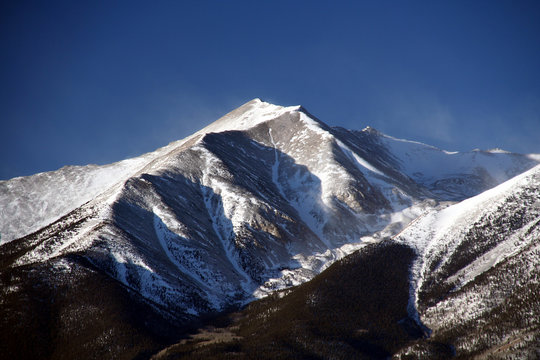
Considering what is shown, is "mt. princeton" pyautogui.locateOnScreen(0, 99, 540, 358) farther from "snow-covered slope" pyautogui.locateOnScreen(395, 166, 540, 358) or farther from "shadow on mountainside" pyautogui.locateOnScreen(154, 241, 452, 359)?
"shadow on mountainside" pyautogui.locateOnScreen(154, 241, 452, 359)

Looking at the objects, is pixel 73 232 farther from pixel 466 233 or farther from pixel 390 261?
pixel 466 233

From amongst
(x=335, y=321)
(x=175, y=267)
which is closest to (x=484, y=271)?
(x=335, y=321)

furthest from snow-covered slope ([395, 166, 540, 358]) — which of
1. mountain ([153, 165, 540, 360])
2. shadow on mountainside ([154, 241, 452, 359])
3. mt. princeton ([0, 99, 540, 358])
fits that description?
→ shadow on mountainside ([154, 241, 452, 359])

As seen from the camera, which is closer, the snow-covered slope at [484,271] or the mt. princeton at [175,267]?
the snow-covered slope at [484,271]

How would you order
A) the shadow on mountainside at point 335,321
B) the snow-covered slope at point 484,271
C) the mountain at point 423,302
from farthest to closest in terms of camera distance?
the shadow on mountainside at point 335,321
the mountain at point 423,302
the snow-covered slope at point 484,271

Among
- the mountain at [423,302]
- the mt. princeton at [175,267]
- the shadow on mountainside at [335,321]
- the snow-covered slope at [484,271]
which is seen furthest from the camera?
the mt. princeton at [175,267]

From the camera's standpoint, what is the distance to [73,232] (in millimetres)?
150250

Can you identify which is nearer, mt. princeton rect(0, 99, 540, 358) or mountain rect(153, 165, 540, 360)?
mountain rect(153, 165, 540, 360)

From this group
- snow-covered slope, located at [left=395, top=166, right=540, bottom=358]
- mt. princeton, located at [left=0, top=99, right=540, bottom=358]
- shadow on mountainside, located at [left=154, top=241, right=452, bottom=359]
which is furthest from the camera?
mt. princeton, located at [left=0, top=99, right=540, bottom=358]

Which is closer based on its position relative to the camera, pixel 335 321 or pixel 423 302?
pixel 335 321

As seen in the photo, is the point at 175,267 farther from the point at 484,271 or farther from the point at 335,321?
the point at 484,271

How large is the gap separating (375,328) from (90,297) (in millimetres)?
70129

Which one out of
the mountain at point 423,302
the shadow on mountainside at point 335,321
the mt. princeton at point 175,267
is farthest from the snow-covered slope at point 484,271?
the shadow on mountainside at point 335,321

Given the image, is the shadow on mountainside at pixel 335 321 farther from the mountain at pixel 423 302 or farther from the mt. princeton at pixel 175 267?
the mt. princeton at pixel 175 267
